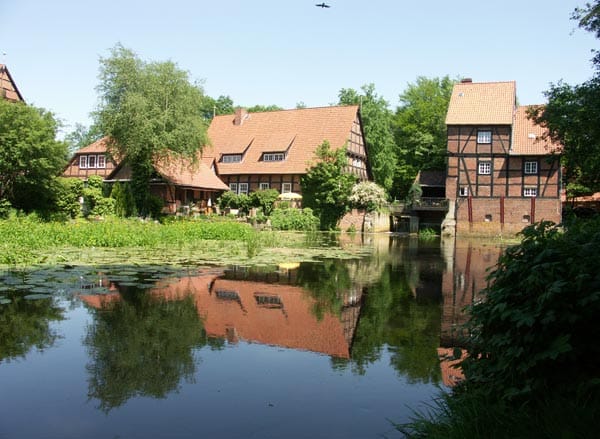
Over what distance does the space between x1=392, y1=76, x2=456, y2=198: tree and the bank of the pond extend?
28258 mm

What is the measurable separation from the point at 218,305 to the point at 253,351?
9.75 feet

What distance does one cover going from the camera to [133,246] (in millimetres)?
19938

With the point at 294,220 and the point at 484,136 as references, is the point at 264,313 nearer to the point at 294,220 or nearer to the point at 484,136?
the point at 294,220

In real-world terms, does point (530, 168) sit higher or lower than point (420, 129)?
lower

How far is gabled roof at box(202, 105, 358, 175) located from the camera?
137ft

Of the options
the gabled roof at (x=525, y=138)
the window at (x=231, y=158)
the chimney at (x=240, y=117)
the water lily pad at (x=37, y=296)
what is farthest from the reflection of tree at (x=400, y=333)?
the chimney at (x=240, y=117)

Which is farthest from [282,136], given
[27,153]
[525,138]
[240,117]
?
[27,153]

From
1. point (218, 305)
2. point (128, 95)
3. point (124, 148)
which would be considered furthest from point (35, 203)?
point (218, 305)

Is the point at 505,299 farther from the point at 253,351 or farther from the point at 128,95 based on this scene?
the point at 128,95

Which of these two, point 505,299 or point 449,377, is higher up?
point 505,299

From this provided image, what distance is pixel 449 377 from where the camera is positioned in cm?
649

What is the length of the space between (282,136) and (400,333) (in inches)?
1436

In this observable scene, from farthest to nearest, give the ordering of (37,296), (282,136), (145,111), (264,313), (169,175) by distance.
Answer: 1. (282,136)
2. (169,175)
3. (145,111)
4. (37,296)
5. (264,313)

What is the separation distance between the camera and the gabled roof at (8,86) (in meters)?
36.9
